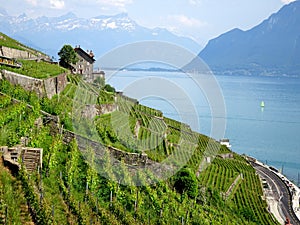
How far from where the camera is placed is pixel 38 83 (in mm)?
19375

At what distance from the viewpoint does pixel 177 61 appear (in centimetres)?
1617

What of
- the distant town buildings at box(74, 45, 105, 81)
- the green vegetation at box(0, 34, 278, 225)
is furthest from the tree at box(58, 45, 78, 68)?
the green vegetation at box(0, 34, 278, 225)

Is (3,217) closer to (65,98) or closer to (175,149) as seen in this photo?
(65,98)

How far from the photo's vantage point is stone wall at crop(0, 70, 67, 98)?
18.0 metres

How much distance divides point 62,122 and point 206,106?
6137 centimetres

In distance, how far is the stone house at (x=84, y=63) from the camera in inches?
1537

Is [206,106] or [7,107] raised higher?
[206,106]

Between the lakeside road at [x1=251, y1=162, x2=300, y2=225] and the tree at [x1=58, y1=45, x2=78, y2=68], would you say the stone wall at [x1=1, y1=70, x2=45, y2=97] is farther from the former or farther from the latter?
the lakeside road at [x1=251, y1=162, x2=300, y2=225]

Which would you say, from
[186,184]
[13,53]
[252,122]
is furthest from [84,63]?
[252,122]

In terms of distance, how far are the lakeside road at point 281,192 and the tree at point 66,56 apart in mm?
18178

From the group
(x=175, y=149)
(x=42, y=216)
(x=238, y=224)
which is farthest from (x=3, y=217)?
(x=175, y=149)

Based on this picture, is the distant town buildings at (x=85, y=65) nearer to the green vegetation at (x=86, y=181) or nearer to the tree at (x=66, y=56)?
the tree at (x=66, y=56)

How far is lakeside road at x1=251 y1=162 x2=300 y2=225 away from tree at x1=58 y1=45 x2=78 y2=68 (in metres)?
18.2

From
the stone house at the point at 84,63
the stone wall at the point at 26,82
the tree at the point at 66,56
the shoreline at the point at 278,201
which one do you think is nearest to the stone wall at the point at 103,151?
the stone wall at the point at 26,82
